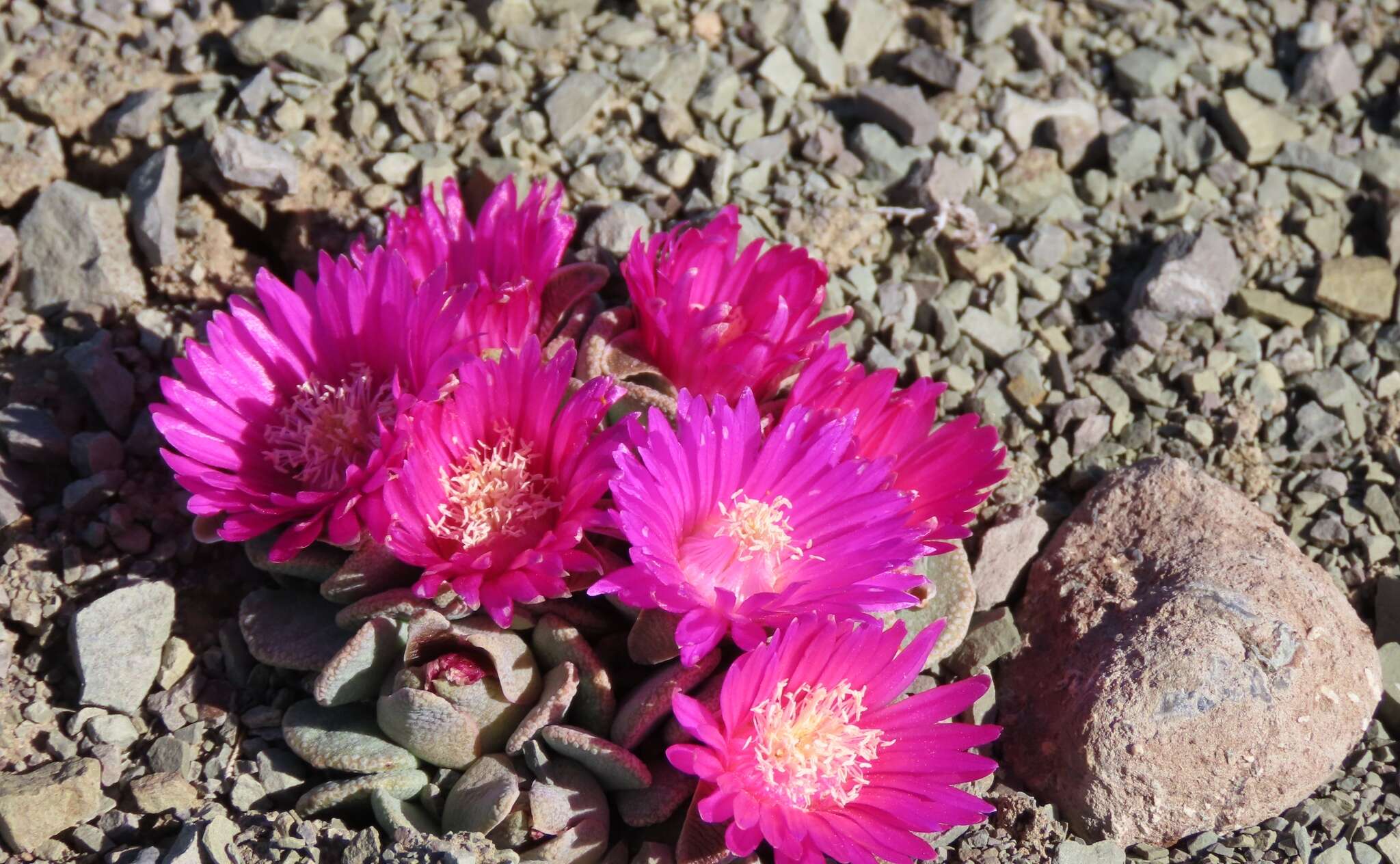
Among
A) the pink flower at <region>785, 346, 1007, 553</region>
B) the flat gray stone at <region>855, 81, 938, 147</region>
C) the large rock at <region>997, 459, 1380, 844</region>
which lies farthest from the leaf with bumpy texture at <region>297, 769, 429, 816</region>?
the flat gray stone at <region>855, 81, 938, 147</region>

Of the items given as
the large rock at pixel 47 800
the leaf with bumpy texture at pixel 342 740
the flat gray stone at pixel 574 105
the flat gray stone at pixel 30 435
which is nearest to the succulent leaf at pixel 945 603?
the leaf with bumpy texture at pixel 342 740

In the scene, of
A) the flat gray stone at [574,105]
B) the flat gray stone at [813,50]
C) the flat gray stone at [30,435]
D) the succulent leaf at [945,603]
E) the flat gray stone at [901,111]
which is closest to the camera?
the succulent leaf at [945,603]

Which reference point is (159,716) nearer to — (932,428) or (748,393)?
(748,393)

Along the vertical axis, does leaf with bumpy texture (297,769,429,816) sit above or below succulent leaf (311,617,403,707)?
below

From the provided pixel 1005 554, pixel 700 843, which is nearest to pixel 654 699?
pixel 700 843

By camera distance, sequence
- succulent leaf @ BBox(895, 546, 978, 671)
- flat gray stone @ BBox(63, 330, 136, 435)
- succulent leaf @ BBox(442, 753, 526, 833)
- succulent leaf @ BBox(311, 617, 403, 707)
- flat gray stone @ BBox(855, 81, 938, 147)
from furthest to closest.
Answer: flat gray stone @ BBox(855, 81, 938, 147), flat gray stone @ BBox(63, 330, 136, 435), succulent leaf @ BBox(895, 546, 978, 671), succulent leaf @ BBox(311, 617, 403, 707), succulent leaf @ BBox(442, 753, 526, 833)

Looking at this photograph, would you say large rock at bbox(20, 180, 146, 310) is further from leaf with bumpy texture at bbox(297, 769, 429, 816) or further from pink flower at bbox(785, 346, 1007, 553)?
pink flower at bbox(785, 346, 1007, 553)

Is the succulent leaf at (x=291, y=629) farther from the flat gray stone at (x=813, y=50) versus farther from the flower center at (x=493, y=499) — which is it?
the flat gray stone at (x=813, y=50)
